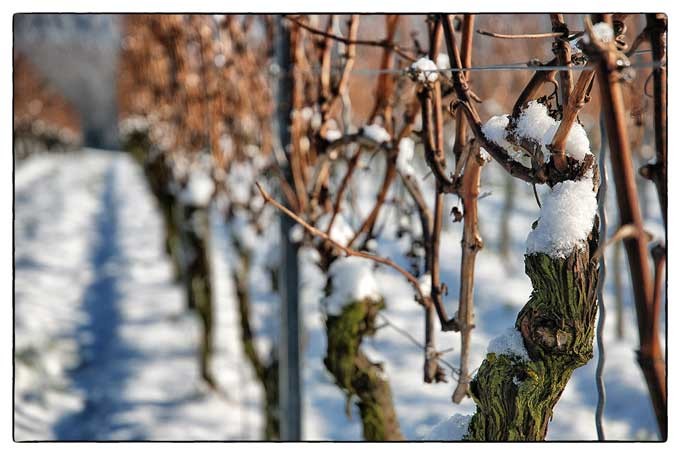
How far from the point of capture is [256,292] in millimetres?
5711

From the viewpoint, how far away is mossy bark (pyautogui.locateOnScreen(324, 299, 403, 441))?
1.59m

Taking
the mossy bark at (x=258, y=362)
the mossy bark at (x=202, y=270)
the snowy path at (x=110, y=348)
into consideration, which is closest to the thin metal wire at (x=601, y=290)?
the snowy path at (x=110, y=348)

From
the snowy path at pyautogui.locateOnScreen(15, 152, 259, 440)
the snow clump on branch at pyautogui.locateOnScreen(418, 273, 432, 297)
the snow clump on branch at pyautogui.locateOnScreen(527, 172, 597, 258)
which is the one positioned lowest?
the snowy path at pyautogui.locateOnScreen(15, 152, 259, 440)

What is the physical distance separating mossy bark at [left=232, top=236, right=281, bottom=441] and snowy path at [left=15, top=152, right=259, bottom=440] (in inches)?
22.3

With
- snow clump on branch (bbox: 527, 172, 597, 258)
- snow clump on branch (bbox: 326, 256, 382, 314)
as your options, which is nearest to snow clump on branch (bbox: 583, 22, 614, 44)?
snow clump on branch (bbox: 527, 172, 597, 258)

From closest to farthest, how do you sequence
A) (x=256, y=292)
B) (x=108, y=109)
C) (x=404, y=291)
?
(x=404, y=291) < (x=256, y=292) < (x=108, y=109)

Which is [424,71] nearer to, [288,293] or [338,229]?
[338,229]

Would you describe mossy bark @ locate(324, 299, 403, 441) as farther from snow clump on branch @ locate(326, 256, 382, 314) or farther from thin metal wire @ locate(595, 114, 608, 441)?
thin metal wire @ locate(595, 114, 608, 441)

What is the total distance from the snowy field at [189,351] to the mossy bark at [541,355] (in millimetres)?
79

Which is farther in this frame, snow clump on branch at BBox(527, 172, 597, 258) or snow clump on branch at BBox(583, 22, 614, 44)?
snow clump on branch at BBox(527, 172, 597, 258)

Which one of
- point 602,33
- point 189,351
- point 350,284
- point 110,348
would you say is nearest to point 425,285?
point 350,284
